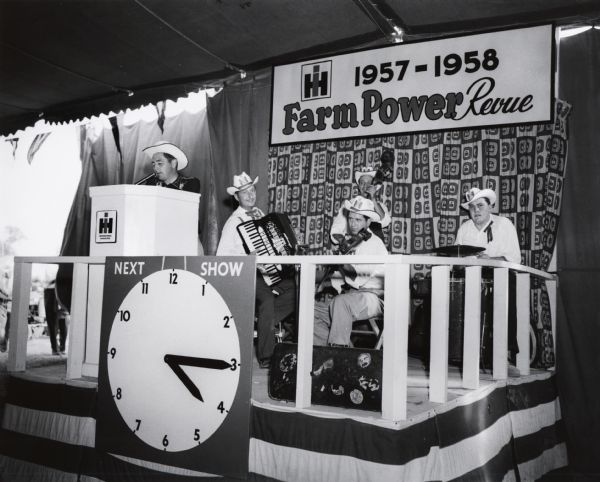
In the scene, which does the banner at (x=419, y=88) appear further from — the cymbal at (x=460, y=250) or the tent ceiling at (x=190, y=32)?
the cymbal at (x=460, y=250)

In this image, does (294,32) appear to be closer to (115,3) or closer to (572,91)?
(115,3)

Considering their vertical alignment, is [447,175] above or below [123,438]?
above

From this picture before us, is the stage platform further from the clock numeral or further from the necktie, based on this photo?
the necktie

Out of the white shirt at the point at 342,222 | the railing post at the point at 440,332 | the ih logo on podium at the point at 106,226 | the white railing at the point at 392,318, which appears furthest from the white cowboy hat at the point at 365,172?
the ih logo on podium at the point at 106,226

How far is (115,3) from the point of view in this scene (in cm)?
472

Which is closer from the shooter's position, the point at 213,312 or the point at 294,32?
the point at 213,312

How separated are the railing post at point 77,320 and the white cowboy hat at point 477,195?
11.5ft

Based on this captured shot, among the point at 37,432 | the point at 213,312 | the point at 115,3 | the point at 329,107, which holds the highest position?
the point at 115,3

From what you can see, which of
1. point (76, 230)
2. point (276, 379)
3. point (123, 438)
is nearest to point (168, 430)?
point (123, 438)

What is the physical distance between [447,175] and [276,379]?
350 centimetres

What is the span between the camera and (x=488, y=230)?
507 centimetres

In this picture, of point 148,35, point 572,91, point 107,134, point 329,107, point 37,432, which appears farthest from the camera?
point 107,134

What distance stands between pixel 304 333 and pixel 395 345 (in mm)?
416

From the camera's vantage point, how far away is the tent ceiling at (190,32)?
15.6 feet
